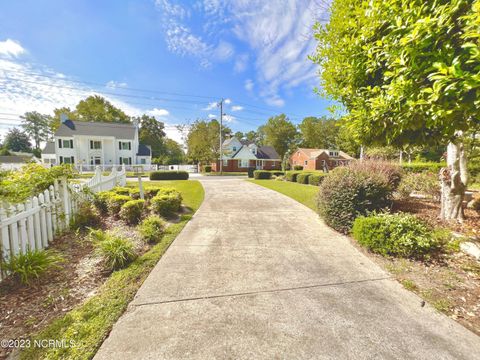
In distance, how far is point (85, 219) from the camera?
4.79m

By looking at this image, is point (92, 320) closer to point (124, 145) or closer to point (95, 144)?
point (124, 145)

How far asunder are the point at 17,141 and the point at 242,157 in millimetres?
67564

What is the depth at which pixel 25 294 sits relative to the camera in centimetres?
248

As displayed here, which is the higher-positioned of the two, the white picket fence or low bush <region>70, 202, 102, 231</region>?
the white picket fence

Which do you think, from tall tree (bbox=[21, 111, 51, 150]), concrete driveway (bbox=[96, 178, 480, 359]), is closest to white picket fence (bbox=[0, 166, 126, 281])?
concrete driveway (bbox=[96, 178, 480, 359])

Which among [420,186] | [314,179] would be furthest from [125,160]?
[420,186]

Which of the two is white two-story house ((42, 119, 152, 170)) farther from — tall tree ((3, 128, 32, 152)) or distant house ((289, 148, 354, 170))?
tall tree ((3, 128, 32, 152))

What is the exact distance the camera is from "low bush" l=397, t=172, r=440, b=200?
283 inches

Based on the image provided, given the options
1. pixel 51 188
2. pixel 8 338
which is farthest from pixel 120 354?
pixel 51 188

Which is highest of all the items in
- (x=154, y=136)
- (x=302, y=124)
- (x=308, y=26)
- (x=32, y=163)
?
(x=302, y=124)

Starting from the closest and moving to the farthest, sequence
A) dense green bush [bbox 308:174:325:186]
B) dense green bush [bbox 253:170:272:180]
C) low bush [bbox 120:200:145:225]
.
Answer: low bush [bbox 120:200:145:225] → dense green bush [bbox 308:174:325:186] → dense green bush [bbox 253:170:272:180]

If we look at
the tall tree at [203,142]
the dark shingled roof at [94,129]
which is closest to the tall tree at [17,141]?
the dark shingled roof at [94,129]

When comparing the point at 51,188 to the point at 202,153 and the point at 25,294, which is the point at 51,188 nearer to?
the point at 25,294

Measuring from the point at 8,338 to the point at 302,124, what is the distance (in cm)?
5441
